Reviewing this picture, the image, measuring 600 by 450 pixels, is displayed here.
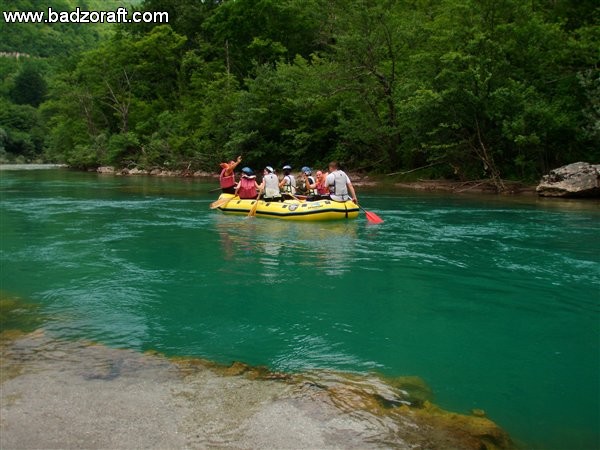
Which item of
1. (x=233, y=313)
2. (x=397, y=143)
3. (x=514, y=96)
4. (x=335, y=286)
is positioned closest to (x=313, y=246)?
(x=335, y=286)

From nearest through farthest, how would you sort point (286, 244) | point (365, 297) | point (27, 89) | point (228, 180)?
point (365, 297) < point (286, 244) < point (228, 180) < point (27, 89)

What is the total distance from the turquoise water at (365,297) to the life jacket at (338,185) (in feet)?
2.60

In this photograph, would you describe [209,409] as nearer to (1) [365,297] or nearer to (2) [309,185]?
(1) [365,297]

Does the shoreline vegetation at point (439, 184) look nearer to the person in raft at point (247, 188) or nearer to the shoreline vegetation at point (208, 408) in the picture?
the person in raft at point (247, 188)

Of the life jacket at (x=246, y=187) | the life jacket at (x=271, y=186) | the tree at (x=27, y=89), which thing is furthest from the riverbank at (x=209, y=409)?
the tree at (x=27, y=89)

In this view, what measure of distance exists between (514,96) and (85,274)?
50.2ft

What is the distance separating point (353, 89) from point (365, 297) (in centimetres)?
1861

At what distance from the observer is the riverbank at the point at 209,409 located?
3326 millimetres

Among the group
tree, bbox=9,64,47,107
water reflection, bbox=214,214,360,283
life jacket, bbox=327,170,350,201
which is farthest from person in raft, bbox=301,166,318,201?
tree, bbox=9,64,47,107

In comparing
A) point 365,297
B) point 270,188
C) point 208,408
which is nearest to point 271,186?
point 270,188

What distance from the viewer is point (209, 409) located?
145 inches

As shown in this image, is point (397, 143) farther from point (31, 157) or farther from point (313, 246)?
point (31, 157)

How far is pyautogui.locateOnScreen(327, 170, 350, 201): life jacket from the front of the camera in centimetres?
1281

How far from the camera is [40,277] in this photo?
7906 mm
